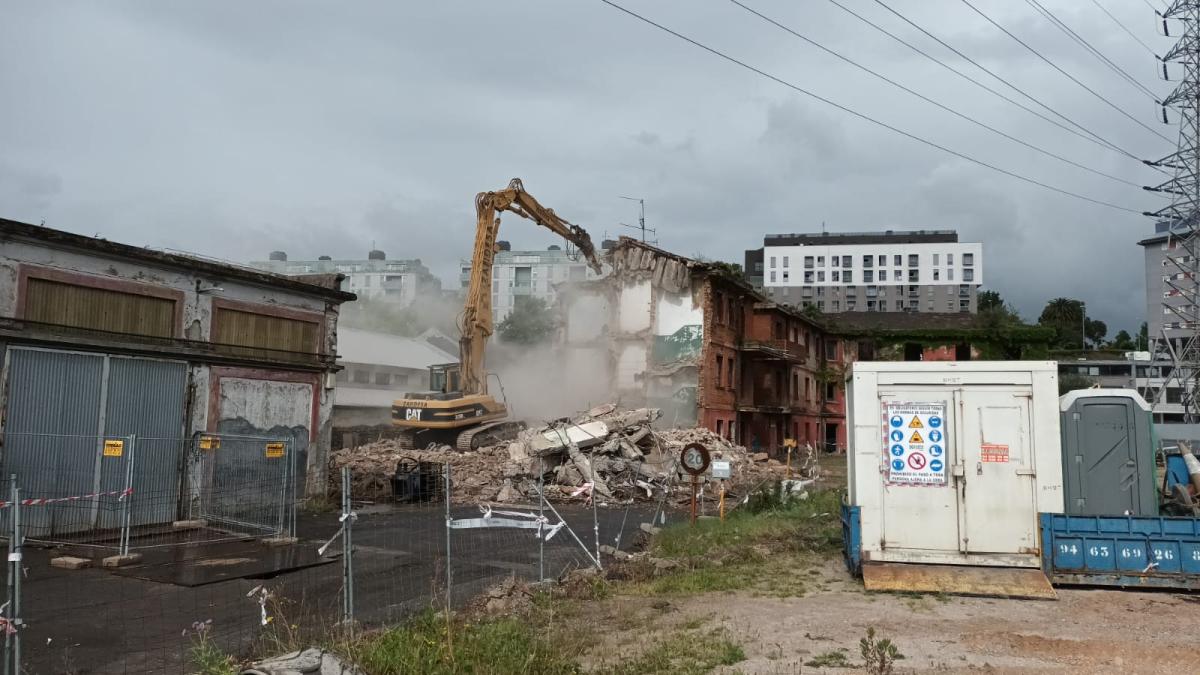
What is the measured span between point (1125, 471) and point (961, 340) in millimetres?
47133

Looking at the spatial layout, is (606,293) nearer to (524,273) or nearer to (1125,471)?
(1125,471)

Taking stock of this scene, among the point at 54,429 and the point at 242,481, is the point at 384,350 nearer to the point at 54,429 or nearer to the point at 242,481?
the point at 242,481

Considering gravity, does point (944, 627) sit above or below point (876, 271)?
below

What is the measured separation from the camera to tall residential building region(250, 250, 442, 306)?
9138 centimetres

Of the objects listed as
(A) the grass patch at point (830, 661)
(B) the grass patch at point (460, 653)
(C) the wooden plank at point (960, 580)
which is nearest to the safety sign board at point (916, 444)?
(C) the wooden plank at point (960, 580)

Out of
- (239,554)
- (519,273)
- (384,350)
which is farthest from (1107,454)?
(519,273)

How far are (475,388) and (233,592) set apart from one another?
1904 cm

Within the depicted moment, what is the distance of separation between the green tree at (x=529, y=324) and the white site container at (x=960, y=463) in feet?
102

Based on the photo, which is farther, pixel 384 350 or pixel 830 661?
pixel 384 350

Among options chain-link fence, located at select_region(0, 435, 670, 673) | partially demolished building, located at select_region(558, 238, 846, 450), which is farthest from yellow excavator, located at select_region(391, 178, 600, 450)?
partially demolished building, located at select_region(558, 238, 846, 450)

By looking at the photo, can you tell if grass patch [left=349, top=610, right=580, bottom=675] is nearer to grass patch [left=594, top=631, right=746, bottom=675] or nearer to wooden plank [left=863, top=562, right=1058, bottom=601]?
grass patch [left=594, top=631, right=746, bottom=675]

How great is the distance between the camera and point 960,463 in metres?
10.5

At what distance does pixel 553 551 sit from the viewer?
1430 centimetres

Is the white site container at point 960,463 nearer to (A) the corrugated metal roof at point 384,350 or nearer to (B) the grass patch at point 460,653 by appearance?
(B) the grass patch at point 460,653
